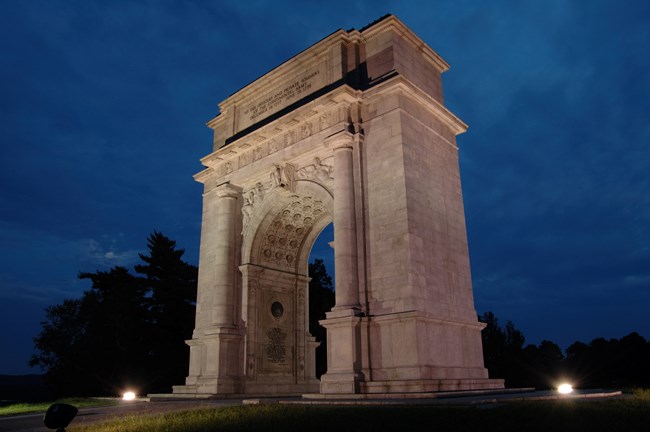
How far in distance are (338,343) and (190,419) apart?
7.02m

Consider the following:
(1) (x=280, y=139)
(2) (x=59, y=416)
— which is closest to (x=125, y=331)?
(1) (x=280, y=139)

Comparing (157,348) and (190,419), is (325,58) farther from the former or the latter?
(157,348)

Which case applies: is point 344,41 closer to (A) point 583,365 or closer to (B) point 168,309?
(B) point 168,309

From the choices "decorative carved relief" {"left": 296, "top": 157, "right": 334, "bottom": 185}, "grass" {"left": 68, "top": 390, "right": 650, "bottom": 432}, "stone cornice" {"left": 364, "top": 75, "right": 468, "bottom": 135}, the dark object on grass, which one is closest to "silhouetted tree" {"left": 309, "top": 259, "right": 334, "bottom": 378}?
"decorative carved relief" {"left": 296, "top": 157, "right": 334, "bottom": 185}

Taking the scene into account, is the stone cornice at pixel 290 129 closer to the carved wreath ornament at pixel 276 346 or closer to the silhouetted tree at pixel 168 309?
the carved wreath ornament at pixel 276 346

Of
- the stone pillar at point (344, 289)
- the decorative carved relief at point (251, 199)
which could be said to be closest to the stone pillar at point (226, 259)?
the decorative carved relief at point (251, 199)

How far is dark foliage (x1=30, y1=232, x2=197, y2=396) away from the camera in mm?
42188

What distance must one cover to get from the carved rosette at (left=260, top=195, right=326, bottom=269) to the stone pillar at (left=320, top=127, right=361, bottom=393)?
3902 mm

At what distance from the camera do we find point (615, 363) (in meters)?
42.9

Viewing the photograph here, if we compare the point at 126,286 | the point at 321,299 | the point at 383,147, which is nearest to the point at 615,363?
the point at 321,299

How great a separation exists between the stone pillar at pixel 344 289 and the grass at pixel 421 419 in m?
5.22

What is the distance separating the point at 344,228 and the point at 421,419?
1028 centimetres

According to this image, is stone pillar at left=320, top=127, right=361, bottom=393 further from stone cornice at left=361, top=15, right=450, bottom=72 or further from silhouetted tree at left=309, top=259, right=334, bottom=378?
silhouetted tree at left=309, top=259, right=334, bottom=378

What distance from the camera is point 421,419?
955cm
